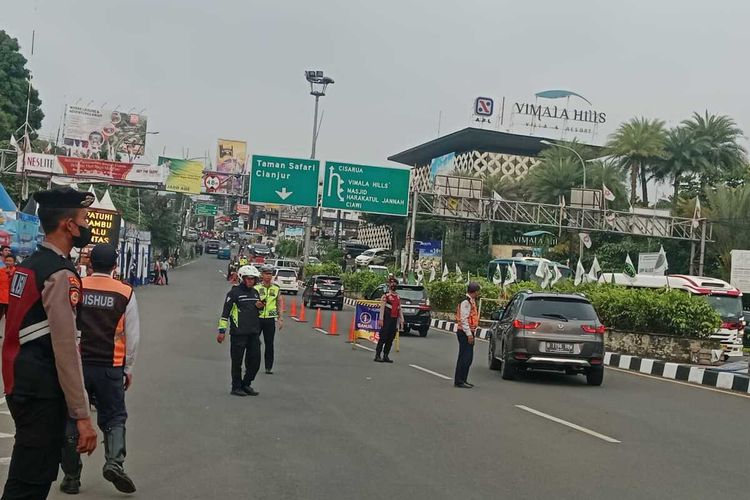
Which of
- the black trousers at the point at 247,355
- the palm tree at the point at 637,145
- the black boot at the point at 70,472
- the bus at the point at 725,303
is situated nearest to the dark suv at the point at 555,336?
the black trousers at the point at 247,355

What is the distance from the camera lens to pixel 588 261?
5975 centimetres

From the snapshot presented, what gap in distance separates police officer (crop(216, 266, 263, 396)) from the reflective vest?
1.11m

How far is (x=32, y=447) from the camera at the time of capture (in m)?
4.05

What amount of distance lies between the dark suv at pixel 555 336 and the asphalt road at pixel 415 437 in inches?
16.3

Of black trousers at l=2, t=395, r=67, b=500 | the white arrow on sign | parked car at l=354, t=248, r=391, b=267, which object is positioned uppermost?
the white arrow on sign

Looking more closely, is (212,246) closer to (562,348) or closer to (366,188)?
(366,188)

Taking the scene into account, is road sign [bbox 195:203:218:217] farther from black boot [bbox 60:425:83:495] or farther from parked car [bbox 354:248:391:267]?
black boot [bbox 60:425:83:495]

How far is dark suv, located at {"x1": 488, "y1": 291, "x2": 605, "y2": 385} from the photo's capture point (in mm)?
14609

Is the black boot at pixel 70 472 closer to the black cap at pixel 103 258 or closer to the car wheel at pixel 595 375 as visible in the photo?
the black cap at pixel 103 258

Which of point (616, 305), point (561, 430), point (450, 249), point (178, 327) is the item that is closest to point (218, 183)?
point (450, 249)

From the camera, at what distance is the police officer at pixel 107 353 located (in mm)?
6578

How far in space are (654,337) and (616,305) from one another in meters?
1.49

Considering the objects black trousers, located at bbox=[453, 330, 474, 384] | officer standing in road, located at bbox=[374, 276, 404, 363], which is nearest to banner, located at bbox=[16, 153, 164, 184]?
officer standing in road, located at bbox=[374, 276, 404, 363]

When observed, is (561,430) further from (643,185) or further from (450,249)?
(450,249)
